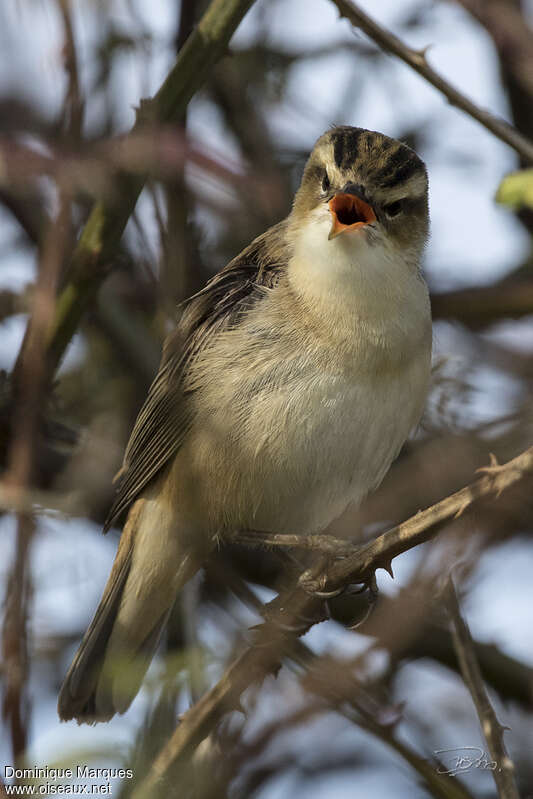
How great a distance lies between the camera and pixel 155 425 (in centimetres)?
405

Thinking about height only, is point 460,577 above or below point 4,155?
below

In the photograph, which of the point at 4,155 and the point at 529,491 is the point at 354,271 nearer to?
the point at 4,155

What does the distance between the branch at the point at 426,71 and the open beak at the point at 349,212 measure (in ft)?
2.08

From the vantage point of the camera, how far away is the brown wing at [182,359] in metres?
3.97

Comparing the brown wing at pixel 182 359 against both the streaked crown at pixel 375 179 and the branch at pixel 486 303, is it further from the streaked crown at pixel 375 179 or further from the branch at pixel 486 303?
the branch at pixel 486 303

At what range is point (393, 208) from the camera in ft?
13.1

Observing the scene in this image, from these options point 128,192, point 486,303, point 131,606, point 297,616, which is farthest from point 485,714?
point 486,303

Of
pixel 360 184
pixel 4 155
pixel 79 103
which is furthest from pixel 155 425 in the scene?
pixel 4 155

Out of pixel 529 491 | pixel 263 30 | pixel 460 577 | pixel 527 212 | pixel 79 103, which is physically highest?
pixel 263 30

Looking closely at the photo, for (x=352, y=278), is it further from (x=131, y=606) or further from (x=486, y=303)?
(x=131, y=606)

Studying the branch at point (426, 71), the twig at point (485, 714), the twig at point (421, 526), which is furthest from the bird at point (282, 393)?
the twig at point (485, 714)

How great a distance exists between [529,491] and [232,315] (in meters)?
2.19

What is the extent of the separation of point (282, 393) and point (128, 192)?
852 millimetres

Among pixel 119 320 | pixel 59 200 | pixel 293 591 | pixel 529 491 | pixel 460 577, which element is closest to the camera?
pixel 529 491
